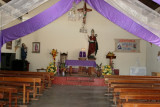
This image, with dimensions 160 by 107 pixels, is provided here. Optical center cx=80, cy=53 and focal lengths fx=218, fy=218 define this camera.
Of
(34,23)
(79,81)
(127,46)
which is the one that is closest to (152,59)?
(127,46)

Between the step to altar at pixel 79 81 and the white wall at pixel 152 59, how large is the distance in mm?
3001

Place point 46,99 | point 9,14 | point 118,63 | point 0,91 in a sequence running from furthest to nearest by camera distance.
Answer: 1. point 118,63
2. point 46,99
3. point 9,14
4. point 0,91

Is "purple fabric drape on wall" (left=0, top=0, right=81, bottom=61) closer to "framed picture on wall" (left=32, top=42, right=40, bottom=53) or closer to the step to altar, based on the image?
the step to altar

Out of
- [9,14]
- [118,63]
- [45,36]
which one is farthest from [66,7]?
[118,63]

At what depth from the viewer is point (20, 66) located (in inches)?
404

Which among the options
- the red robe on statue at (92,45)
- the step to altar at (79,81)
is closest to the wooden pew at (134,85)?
the step to altar at (79,81)

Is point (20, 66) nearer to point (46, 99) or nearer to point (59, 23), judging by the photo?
point (59, 23)

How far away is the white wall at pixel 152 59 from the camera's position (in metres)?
10.4

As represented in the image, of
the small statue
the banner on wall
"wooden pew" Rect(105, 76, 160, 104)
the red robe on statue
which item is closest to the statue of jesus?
the red robe on statue

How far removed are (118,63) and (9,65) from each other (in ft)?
19.4

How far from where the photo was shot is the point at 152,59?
1105 centimetres

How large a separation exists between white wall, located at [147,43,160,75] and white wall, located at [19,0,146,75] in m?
0.54

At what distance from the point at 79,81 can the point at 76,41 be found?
3.46 meters

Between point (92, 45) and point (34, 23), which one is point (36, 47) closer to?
point (92, 45)
